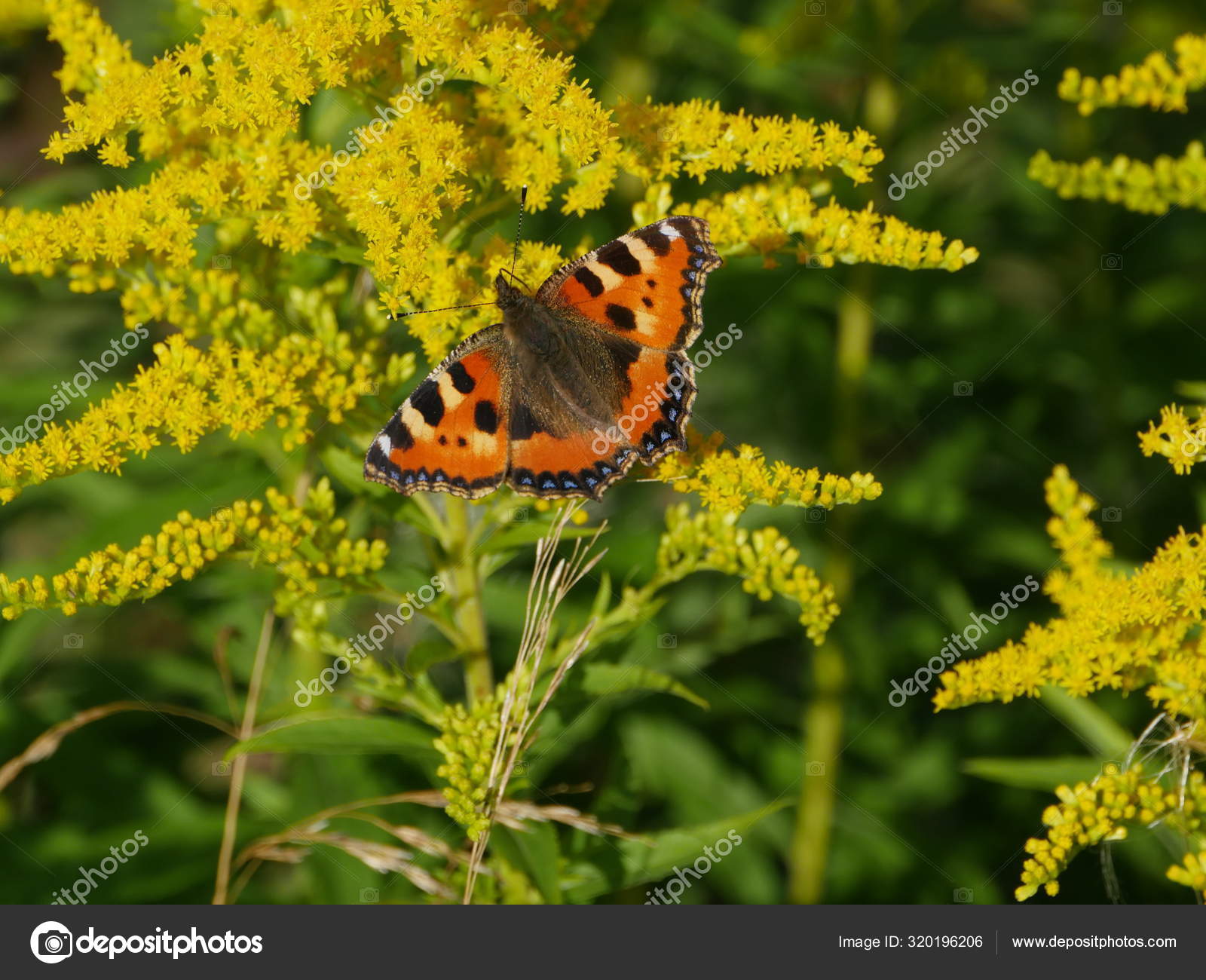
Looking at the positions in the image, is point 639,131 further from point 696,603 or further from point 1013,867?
point 1013,867

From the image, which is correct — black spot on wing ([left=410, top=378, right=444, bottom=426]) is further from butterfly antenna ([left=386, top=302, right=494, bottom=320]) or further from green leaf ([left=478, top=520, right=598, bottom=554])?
green leaf ([left=478, top=520, right=598, bottom=554])

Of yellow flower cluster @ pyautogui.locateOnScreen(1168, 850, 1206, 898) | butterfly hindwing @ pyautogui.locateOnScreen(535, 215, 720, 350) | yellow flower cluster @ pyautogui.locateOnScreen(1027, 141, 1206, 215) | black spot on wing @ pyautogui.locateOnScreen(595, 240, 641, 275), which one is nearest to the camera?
yellow flower cluster @ pyautogui.locateOnScreen(1168, 850, 1206, 898)

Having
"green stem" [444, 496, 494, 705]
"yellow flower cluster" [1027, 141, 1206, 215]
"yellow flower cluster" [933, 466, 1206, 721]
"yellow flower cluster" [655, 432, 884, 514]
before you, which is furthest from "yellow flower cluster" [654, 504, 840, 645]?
"yellow flower cluster" [1027, 141, 1206, 215]

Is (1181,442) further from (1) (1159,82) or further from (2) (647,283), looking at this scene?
(2) (647,283)

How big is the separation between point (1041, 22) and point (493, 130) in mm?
2776

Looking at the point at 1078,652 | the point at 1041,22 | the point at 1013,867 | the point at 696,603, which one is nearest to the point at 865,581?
the point at 696,603

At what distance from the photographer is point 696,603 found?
14.5 ft

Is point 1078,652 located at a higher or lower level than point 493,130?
lower

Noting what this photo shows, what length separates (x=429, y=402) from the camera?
114 inches

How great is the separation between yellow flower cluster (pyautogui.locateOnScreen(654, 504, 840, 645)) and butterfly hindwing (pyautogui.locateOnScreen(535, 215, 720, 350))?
1.67 feet

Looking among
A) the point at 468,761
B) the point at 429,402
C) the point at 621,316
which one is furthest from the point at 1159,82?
the point at 468,761

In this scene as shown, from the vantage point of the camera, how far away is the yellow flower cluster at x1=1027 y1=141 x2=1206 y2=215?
326 centimetres

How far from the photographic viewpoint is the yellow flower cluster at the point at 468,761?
8.40ft

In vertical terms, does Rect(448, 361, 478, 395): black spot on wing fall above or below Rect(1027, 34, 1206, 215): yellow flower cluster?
below
